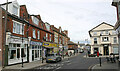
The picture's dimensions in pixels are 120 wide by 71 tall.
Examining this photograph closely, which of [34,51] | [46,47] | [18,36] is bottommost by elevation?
[34,51]

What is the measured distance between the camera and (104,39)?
42969 mm

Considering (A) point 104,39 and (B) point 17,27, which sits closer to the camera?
(B) point 17,27

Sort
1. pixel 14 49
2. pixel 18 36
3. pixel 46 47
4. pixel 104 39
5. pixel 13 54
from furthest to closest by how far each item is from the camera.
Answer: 1. pixel 104 39
2. pixel 46 47
3. pixel 18 36
4. pixel 14 49
5. pixel 13 54

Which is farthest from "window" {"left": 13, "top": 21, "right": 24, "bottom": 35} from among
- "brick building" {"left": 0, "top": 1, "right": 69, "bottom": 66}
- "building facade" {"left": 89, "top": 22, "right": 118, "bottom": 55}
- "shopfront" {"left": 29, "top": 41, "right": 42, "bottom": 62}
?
"building facade" {"left": 89, "top": 22, "right": 118, "bottom": 55}

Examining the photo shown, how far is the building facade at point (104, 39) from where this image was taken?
41812mm

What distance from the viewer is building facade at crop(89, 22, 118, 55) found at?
137 ft

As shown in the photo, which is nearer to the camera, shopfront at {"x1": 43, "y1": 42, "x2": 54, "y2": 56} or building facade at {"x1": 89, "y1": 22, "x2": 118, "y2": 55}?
shopfront at {"x1": 43, "y1": 42, "x2": 54, "y2": 56}

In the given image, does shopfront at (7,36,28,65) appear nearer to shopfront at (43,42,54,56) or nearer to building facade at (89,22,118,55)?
shopfront at (43,42,54,56)

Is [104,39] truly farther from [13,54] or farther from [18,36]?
[13,54]

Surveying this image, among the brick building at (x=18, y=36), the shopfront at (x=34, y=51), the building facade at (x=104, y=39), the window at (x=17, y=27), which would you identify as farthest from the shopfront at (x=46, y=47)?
the building facade at (x=104, y=39)

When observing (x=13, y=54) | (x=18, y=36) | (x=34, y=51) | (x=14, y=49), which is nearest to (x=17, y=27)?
(x=18, y=36)

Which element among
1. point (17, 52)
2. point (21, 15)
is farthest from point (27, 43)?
point (21, 15)

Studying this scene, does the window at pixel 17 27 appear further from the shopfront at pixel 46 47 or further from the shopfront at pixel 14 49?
the shopfront at pixel 46 47

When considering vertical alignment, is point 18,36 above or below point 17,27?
below
